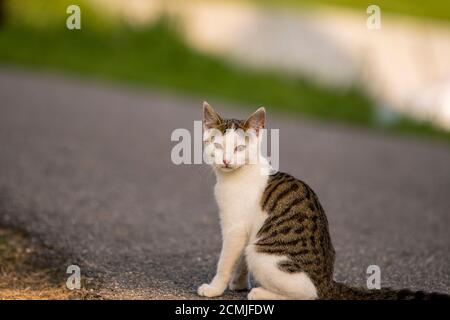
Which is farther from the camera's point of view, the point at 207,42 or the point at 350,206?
the point at 207,42

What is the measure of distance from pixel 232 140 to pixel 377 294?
1150 millimetres

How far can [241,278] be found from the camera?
14.4 ft

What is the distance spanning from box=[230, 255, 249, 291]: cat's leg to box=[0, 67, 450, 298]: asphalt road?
0.91 ft

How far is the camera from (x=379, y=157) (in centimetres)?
915

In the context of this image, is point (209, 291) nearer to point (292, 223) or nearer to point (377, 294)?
point (292, 223)

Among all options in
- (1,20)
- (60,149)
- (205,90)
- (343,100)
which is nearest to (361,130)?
(343,100)

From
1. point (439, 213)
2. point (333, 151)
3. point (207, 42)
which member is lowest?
point (439, 213)

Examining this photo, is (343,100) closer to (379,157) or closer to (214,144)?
(379,157)

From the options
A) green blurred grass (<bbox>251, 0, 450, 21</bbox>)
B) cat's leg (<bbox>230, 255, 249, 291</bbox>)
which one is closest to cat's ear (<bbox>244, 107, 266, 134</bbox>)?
cat's leg (<bbox>230, 255, 249, 291</bbox>)

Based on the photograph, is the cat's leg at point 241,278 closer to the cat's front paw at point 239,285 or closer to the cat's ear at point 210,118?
the cat's front paw at point 239,285

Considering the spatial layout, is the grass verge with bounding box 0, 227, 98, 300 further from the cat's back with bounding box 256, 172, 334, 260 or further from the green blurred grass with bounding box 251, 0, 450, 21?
the green blurred grass with bounding box 251, 0, 450, 21

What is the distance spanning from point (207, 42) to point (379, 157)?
521 centimetres

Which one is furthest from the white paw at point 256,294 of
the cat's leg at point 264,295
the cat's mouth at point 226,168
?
the cat's mouth at point 226,168

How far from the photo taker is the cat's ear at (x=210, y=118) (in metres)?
4.26
